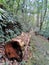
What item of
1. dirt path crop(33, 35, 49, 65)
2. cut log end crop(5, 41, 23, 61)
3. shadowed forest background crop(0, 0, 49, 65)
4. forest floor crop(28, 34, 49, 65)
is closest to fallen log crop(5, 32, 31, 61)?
cut log end crop(5, 41, 23, 61)

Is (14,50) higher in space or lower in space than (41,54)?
higher

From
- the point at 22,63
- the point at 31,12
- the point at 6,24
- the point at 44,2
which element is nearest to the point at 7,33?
the point at 6,24

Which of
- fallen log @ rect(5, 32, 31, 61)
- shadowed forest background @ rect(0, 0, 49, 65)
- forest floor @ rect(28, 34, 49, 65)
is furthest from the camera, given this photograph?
shadowed forest background @ rect(0, 0, 49, 65)

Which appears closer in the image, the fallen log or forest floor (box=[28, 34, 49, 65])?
the fallen log

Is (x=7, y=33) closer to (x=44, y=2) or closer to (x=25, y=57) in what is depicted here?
Answer: (x=25, y=57)

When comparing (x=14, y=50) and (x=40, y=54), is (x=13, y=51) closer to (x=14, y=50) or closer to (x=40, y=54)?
(x=14, y=50)

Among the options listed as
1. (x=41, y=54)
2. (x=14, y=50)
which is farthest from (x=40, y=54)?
(x=14, y=50)

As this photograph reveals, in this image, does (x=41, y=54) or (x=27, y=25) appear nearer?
(x=41, y=54)

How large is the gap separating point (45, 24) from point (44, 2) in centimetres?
352

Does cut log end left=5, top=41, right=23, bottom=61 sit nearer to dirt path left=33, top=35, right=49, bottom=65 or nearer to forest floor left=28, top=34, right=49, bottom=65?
forest floor left=28, top=34, right=49, bottom=65

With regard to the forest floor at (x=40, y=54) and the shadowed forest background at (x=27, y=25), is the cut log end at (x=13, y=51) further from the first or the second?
the forest floor at (x=40, y=54)

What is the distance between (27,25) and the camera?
15.4 metres

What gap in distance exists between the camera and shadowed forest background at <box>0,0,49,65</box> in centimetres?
743

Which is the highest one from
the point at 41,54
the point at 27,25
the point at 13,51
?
the point at 13,51
